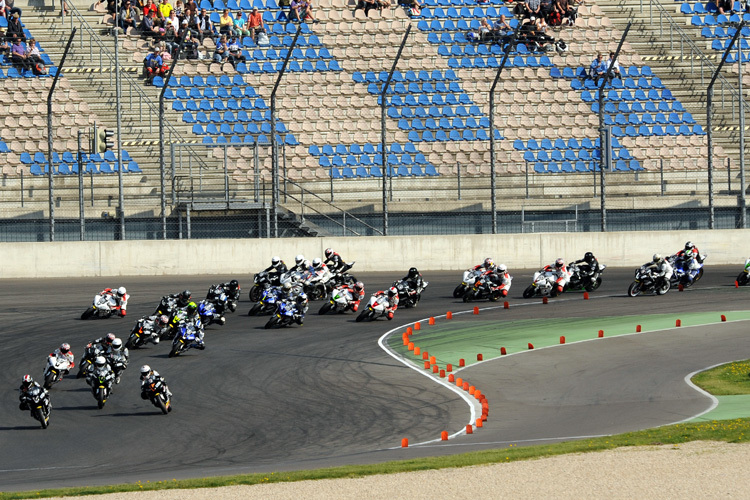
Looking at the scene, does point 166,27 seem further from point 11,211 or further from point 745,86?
point 745,86

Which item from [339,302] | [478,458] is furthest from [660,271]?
[478,458]

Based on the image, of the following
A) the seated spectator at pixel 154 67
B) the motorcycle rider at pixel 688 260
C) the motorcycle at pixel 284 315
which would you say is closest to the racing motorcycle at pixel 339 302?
the motorcycle at pixel 284 315

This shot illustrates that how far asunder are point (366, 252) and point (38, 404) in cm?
1818

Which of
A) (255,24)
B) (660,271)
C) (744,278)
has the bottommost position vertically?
(744,278)

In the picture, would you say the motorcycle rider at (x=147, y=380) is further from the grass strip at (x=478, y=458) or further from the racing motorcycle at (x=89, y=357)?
the grass strip at (x=478, y=458)

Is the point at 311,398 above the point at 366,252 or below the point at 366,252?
below

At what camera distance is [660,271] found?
27.4 m

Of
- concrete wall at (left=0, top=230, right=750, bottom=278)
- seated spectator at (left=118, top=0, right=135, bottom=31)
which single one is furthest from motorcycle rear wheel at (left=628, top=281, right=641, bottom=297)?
seated spectator at (left=118, top=0, right=135, bottom=31)

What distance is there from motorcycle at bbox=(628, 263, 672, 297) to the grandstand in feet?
22.4

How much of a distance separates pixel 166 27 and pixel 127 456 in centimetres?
3003

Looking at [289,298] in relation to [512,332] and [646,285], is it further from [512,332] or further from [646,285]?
[646,285]

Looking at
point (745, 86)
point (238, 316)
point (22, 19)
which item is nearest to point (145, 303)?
point (238, 316)

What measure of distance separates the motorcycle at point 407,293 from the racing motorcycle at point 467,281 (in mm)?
1433

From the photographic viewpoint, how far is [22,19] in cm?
4297
